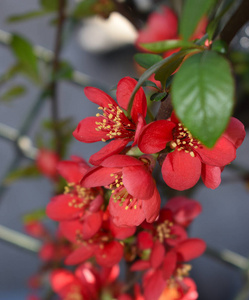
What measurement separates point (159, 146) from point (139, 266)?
0.14 m

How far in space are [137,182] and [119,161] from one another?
0.07 feet

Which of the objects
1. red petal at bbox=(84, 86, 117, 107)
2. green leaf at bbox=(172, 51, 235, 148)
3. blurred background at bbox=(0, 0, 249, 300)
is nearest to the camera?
green leaf at bbox=(172, 51, 235, 148)

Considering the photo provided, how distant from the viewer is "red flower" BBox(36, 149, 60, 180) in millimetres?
815

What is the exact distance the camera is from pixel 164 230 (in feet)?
1.06

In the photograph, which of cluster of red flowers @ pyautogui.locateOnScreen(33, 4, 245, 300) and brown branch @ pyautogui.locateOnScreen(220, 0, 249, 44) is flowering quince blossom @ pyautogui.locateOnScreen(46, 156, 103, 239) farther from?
brown branch @ pyautogui.locateOnScreen(220, 0, 249, 44)

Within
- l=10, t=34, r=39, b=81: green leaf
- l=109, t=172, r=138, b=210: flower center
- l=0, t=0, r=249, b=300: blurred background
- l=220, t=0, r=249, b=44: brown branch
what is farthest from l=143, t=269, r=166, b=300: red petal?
l=0, t=0, r=249, b=300: blurred background

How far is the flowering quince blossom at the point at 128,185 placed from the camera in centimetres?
24

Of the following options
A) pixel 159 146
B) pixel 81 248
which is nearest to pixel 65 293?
pixel 81 248

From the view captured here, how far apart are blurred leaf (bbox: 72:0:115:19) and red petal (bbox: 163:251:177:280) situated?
41cm

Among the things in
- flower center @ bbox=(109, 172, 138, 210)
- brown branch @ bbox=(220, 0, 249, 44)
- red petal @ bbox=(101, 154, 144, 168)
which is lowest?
flower center @ bbox=(109, 172, 138, 210)

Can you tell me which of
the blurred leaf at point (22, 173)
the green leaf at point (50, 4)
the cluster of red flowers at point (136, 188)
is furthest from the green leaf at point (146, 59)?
the blurred leaf at point (22, 173)

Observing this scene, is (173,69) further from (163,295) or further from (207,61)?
(163,295)

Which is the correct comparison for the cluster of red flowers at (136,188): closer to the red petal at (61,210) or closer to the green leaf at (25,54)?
the red petal at (61,210)

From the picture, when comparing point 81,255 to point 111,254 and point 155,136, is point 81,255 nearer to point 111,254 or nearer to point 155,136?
point 111,254
